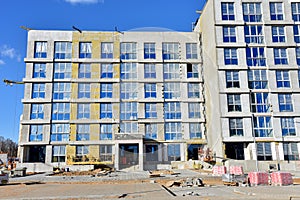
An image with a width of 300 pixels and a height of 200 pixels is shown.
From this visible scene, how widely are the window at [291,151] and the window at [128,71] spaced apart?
65.3 feet

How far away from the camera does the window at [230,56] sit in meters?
35.7

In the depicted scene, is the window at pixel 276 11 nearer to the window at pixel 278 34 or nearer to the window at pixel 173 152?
the window at pixel 278 34

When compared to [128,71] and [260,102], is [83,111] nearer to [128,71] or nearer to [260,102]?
[128,71]

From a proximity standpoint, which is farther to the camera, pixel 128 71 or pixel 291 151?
pixel 128 71

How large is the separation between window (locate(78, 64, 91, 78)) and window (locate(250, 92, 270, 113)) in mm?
20289

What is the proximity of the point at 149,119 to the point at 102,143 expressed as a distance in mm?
6476

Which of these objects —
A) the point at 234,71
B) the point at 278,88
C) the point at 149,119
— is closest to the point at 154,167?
the point at 149,119

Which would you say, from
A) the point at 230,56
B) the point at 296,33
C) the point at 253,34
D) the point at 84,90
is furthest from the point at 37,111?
the point at 296,33

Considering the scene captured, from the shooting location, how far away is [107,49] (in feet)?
130

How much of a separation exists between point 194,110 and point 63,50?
61.5 ft

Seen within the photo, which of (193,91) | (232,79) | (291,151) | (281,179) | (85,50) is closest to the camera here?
(281,179)

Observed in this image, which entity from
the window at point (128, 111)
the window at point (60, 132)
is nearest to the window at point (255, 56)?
the window at point (128, 111)

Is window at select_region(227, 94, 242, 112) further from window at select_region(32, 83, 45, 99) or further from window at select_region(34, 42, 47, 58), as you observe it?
window at select_region(34, 42, 47, 58)

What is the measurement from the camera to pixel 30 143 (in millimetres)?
36312
